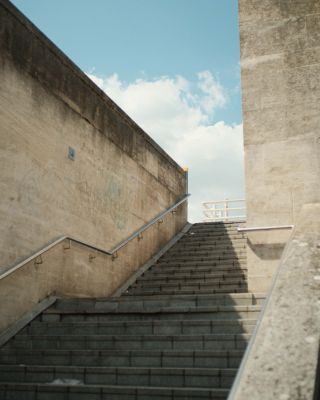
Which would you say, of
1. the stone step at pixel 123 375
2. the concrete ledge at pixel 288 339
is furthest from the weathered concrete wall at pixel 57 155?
the concrete ledge at pixel 288 339

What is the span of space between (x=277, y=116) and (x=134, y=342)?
13.1 ft

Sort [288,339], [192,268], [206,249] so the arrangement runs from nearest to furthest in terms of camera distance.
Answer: [288,339]
[192,268]
[206,249]

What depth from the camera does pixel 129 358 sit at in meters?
5.21

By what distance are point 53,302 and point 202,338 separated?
298 centimetres

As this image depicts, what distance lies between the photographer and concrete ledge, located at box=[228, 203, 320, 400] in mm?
2492

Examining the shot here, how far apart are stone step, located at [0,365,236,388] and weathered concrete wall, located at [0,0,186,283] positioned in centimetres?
185

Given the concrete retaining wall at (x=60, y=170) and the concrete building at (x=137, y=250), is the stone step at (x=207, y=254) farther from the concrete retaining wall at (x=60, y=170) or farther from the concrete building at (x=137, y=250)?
the concrete retaining wall at (x=60, y=170)

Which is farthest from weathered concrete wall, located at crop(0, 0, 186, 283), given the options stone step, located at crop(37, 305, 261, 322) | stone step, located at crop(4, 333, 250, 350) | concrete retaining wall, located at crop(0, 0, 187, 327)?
stone step, located at crop(4, 333, 250, 350)

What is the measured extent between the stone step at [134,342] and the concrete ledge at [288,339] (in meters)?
1.67

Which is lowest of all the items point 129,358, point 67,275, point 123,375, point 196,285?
point 123,375

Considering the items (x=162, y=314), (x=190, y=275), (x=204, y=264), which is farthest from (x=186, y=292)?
(x=162, y=314)

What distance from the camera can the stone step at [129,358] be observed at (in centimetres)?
488

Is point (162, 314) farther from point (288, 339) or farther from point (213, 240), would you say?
point (213, 240)

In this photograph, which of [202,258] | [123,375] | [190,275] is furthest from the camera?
[202,258]
